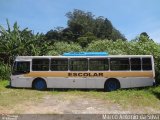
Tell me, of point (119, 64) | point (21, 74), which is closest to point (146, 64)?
point (119, 64)

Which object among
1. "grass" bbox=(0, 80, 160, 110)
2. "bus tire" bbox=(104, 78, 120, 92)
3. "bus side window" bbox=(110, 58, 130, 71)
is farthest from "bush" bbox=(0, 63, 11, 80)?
"bus side window" bbox=(110, 58, 130, 71)

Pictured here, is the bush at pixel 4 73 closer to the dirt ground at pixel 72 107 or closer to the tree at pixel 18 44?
the tree at pixel 18 44

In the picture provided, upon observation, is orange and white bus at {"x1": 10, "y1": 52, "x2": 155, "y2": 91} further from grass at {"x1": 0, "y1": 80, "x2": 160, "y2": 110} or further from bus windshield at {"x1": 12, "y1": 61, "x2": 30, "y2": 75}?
grass at {"x1": 0, "y1": 80, "x2": 160, "y2": 110}

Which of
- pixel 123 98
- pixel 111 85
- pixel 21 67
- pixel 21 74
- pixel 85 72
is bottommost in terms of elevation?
pixel 123 98

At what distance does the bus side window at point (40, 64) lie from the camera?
69.1ft

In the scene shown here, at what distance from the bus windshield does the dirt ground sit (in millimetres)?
4650

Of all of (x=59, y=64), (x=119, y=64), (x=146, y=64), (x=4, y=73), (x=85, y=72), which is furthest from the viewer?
(x=4, y=73)

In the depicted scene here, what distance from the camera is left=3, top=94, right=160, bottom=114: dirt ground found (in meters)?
13.0

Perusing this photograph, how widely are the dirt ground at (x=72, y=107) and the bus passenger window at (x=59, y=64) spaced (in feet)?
13.3

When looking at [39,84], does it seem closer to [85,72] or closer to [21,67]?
[21,67]

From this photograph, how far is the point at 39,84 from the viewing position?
21312 millimetres

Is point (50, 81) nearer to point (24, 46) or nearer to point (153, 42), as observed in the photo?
point (24, 46)

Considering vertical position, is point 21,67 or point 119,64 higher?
point 119,64

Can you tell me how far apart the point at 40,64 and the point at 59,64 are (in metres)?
1.32
